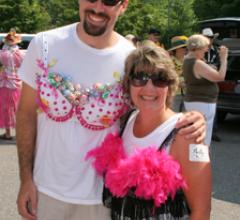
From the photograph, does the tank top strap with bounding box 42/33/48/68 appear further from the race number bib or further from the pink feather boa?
the race number bib

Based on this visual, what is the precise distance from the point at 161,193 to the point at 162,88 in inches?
19.3

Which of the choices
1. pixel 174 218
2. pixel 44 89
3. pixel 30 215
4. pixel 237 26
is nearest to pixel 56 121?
pixel 44 89

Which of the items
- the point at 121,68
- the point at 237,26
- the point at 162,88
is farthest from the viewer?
the point at 237,26

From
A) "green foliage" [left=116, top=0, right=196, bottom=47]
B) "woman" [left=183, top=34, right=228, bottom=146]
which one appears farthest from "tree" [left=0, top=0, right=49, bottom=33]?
"woman" [left=183, top=34, right=228, bottom=146]

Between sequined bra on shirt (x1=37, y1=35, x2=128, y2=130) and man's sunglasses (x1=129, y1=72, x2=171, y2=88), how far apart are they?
0.15 meters

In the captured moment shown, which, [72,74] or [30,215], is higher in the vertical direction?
[72,74]

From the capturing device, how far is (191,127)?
2072 mm

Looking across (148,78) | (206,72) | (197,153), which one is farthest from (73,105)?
(206,72)

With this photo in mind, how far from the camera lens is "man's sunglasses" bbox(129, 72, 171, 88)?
2172mm

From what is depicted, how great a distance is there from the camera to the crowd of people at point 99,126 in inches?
83.0

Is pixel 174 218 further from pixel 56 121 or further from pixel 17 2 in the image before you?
pixel 17 2

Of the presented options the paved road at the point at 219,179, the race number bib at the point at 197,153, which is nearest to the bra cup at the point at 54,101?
the race number bib at the point at 197,153

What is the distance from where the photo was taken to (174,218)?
2.10 meters

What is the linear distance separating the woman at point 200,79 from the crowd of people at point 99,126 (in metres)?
3.53
